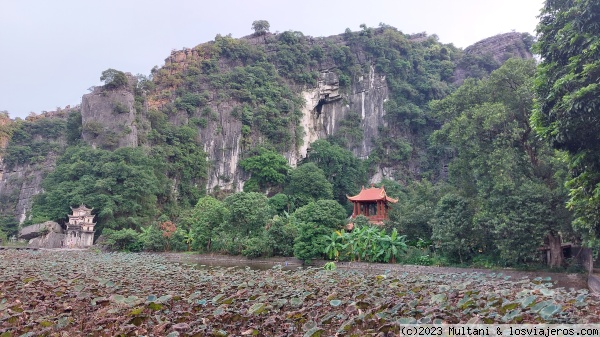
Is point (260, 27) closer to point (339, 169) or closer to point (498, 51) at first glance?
point (339, 169)

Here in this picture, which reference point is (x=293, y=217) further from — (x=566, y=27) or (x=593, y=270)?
(x=566, y=27)

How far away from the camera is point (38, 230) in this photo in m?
30.7

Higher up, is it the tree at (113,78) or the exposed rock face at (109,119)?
the tree at (113,78)

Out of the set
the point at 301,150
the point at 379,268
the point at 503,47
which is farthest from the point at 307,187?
the point at 503,47

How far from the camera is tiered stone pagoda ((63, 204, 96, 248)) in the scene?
30433mm

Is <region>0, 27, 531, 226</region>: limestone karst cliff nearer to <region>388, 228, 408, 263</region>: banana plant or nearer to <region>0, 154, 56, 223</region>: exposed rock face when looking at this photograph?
<region>0, 154, 56, 223</region>: exposed rock face

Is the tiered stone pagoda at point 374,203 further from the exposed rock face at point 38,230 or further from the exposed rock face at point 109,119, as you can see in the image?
the exposed rock face at point 38,230

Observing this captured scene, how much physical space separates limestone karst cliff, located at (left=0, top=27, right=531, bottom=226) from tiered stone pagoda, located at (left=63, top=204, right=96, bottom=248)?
21.7 feet

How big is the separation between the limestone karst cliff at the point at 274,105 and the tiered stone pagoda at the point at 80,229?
21.7 ft

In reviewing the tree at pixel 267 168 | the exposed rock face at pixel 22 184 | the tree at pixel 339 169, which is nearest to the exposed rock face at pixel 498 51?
the tree at pixel 339 169

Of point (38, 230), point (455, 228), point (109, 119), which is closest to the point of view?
point (455, 228)

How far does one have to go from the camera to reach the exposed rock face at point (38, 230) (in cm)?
3072

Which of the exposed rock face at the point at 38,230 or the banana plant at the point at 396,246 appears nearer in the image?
the banana plant at the point at 396,246

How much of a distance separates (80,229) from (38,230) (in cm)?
309
